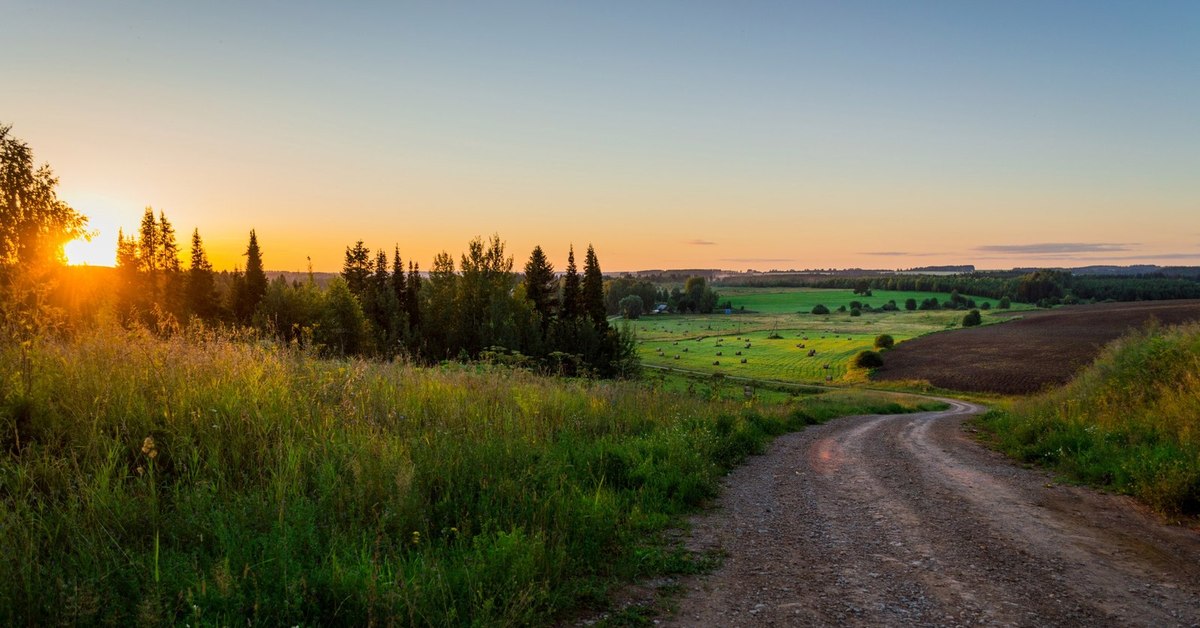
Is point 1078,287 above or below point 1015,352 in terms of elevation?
above

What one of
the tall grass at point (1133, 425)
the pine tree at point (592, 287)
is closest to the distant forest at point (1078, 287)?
the pine tree at point (592, 287)

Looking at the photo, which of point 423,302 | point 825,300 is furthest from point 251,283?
point 825,300

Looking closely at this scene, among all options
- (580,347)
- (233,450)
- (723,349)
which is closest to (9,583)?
(233,450)

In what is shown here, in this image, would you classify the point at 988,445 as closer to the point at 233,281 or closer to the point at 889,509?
the point at 889,509

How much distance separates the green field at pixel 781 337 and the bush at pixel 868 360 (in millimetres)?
1764

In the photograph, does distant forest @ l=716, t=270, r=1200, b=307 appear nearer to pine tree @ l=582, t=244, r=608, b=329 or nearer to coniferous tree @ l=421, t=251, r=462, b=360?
pine tree @ l=582, t=244, r=608, b=329

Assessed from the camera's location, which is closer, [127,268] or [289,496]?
[289,496]

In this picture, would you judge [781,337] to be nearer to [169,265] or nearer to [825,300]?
[825,300]

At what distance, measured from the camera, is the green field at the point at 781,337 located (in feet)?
268

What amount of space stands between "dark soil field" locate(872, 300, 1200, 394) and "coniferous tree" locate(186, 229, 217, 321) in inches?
3257

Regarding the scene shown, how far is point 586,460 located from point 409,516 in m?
3.26

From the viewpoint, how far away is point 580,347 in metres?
58.9

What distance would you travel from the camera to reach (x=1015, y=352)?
70.6 meters

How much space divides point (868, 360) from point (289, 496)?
8136 centimetres
